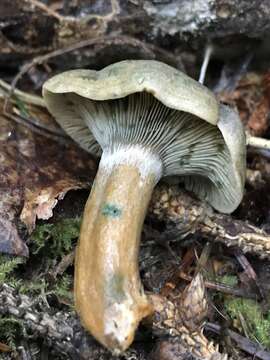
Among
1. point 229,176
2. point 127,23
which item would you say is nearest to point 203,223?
point 229,176

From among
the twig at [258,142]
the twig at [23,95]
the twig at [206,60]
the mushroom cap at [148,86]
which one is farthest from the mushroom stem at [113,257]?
the twig at [206,60]

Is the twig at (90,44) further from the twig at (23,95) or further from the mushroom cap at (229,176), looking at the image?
the mushroom cap at (229,176)

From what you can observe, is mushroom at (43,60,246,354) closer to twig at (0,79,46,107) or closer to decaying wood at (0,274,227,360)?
decaying wood at (0,274,227,360)

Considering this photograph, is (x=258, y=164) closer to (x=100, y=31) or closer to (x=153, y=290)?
(x=153, y=290)

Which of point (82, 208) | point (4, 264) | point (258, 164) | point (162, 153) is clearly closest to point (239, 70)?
point (258, 164)

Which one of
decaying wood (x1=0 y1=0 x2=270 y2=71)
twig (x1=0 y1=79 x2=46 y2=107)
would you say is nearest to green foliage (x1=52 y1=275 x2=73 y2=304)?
twig (x1=0 y1=79 x2=46 y2=107)

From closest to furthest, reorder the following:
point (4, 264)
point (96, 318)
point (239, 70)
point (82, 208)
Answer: point (96, 318) < point (4, 264) < point (82, 208) < point (239, 70)
